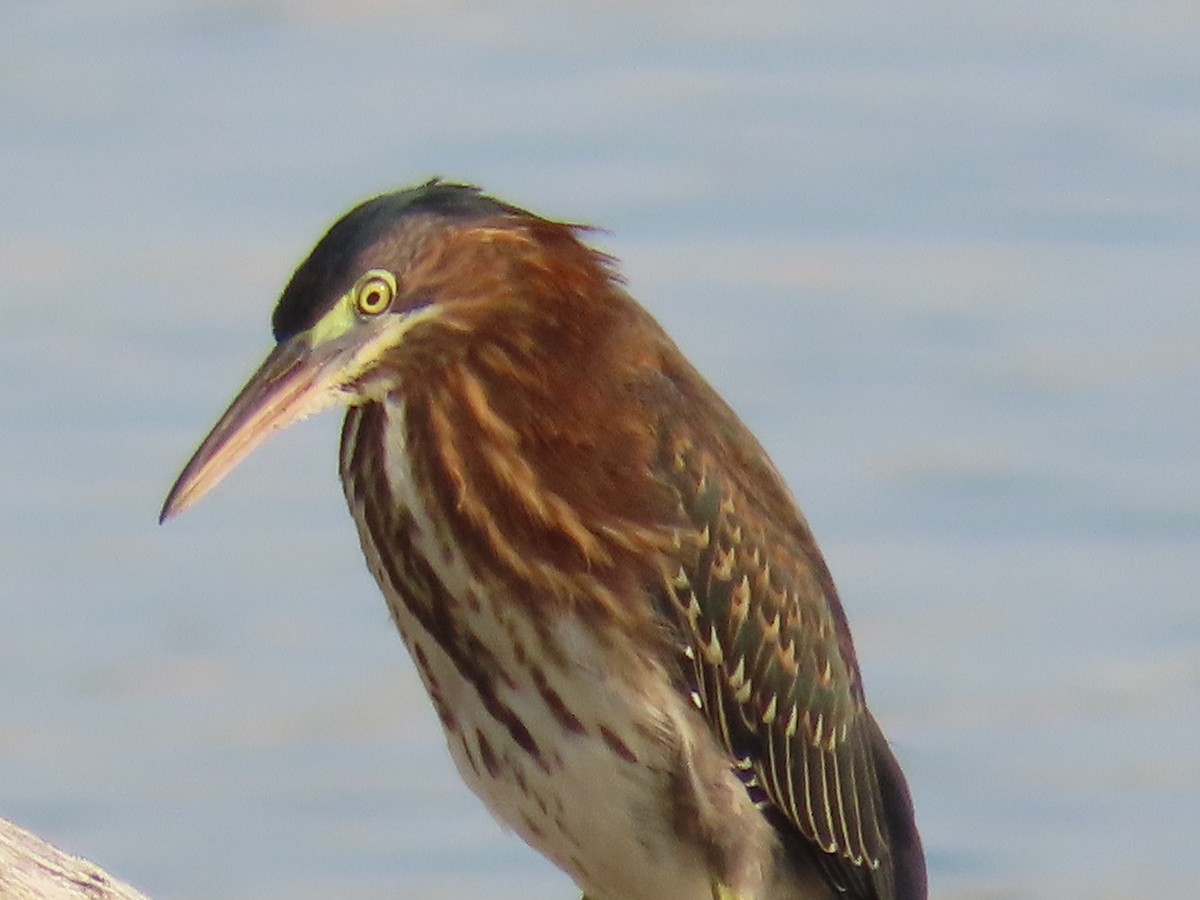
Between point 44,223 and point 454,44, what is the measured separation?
217cm

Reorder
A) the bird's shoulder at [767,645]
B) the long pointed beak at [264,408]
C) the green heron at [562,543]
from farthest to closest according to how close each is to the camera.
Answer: the bird's shoulder at [767,645], the green heron at [562,543], the long pointed beak at [264,408]

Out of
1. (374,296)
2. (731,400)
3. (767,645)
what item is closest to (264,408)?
(374,296)

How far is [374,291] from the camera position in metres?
8.32

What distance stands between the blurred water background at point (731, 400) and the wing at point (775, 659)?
2712mm

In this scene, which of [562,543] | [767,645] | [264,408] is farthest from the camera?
[767,645]

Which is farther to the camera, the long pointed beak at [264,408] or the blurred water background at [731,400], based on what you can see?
the blurred water background at [731,400]

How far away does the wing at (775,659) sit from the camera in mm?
8891

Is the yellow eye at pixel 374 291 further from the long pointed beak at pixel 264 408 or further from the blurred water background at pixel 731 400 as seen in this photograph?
the blurred water background at pixel 731 400

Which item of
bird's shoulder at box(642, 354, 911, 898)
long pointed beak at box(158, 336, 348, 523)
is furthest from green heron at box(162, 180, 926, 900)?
long pointed beak at box(158, 336, 348, 523)

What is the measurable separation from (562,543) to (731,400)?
4770 mm

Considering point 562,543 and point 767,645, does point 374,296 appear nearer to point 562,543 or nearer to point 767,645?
point 562,543

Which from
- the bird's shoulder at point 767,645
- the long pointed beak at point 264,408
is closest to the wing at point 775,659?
the bird's shoulder at point 767,645

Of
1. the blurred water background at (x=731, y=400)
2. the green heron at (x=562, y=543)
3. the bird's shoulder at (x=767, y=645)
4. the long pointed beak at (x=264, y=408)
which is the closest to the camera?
the long pointed beak at (x=264, y=408)

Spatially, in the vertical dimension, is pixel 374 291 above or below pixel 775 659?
above
